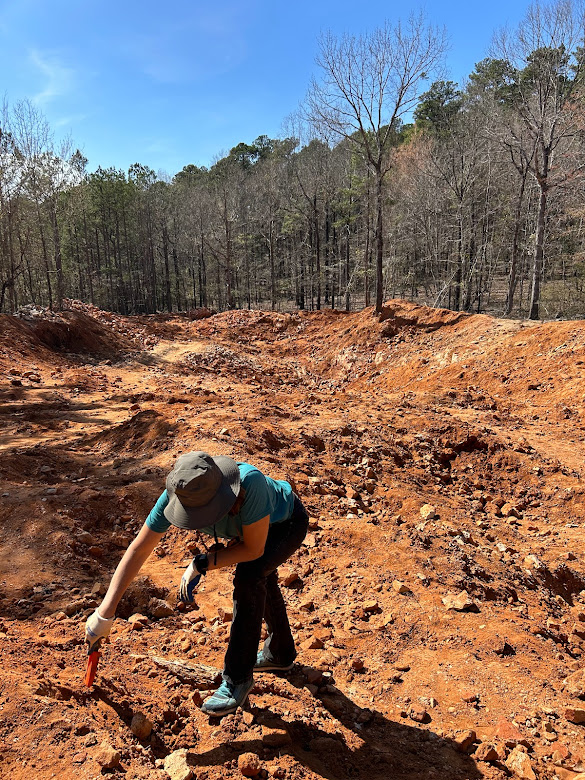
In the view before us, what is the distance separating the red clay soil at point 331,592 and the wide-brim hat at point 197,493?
2.83 feet

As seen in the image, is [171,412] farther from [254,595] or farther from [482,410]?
[482,410]

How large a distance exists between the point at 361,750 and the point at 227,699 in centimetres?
64

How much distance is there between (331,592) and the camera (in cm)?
344

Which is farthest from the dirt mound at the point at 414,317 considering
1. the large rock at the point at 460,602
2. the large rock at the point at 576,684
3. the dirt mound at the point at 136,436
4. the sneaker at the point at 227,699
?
the sneaker at the point at 227,699

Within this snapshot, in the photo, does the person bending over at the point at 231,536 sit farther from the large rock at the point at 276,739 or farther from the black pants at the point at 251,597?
the large rock at the point at 276,739

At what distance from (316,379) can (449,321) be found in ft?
13.6

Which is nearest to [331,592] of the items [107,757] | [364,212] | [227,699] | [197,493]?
[227,699]

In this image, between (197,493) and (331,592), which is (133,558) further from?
(331,592)

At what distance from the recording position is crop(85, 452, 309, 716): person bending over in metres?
1.74

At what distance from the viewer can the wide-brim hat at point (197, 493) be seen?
5.54 feet

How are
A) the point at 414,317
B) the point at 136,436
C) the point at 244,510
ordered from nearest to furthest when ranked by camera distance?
the point at 244,510
the point at 136,436
the point at 414,317

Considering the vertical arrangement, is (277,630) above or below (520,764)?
above

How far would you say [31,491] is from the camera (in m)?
4.57

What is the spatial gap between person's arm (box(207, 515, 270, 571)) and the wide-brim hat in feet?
0.56
